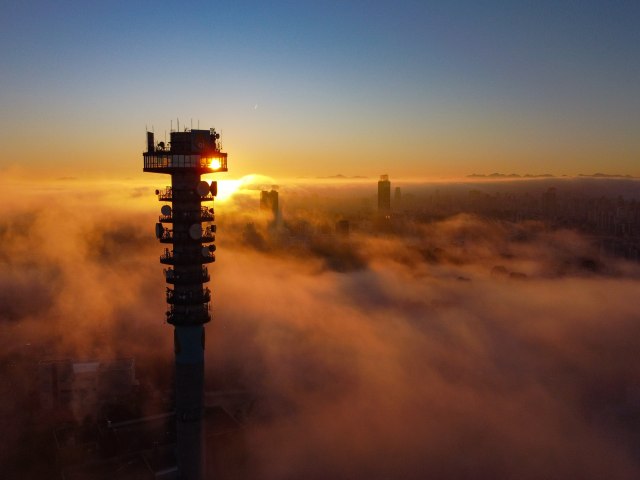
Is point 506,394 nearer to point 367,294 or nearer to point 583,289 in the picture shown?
point 367,294

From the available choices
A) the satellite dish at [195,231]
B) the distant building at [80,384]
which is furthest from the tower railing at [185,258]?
the distant building at [80,384]

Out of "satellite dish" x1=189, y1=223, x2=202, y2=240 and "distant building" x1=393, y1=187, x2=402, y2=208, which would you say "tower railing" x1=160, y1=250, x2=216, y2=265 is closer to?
"satellite dish" x1=189, y1=223, x2=202, y2=240

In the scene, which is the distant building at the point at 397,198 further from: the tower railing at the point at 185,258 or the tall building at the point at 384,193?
the tower railing at the point at 185,258

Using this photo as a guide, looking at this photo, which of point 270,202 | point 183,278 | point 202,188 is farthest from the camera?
point 270,202

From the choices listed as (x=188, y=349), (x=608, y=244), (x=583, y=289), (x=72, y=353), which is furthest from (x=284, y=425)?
(x=608, y=244)

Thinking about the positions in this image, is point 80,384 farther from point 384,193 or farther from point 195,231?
point 384,193

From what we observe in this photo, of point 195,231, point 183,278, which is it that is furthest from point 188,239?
point 183,278

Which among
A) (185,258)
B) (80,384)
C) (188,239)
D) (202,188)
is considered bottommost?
(80,384)

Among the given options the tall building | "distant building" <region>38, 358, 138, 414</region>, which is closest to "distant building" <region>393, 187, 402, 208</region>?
the tall building
